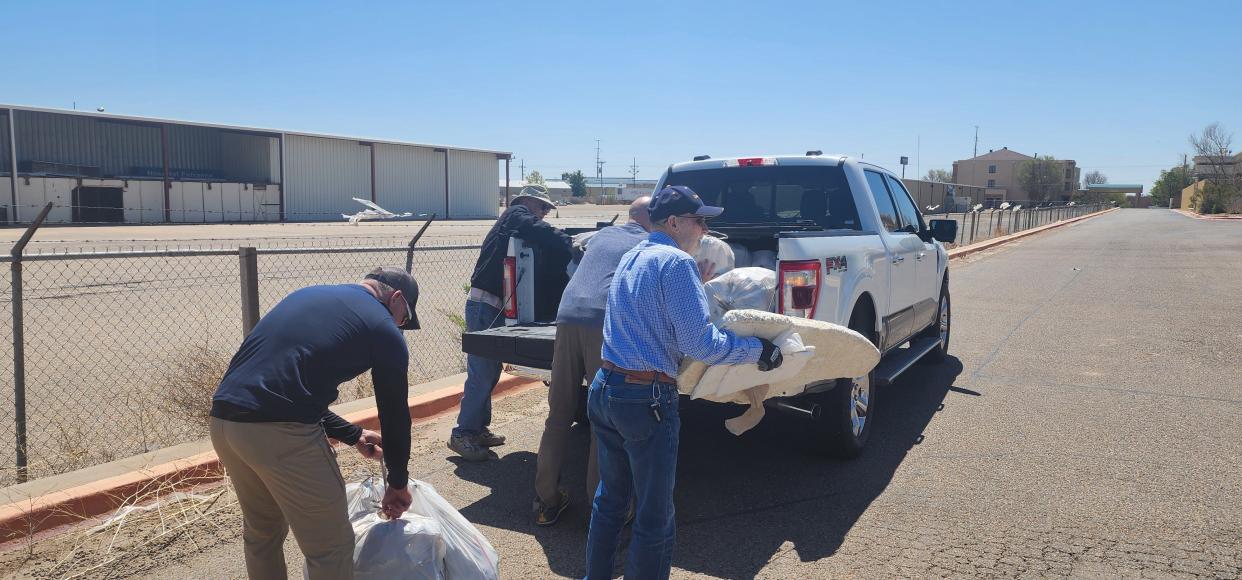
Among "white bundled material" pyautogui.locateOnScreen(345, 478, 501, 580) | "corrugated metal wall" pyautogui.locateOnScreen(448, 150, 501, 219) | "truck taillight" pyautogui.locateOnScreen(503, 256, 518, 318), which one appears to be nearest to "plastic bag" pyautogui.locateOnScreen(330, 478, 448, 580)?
"white bundled material" pyautogui.locateOnScreen(345, 478, 501, 580)

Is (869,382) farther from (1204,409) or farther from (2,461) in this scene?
(2,461)

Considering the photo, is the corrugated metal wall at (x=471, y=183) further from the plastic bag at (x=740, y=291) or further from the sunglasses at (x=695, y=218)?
the sunglasses at (x=695, y=218)

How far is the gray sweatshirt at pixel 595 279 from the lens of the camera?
4.38 metres

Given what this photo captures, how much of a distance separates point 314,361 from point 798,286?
9.02 feet

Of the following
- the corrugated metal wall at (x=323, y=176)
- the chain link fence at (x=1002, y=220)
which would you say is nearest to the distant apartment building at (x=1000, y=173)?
the chain link fence at (x=1002, y=220)

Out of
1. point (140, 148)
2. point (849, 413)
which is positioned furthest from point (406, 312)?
point (140, 148)

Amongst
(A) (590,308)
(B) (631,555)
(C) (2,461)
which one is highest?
(A) (590,308)

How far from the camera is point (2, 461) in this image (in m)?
5.60

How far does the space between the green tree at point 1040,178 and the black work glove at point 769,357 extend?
128 metres

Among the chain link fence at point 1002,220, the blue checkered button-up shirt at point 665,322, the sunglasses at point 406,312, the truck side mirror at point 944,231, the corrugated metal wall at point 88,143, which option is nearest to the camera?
the blue checkered button-up shirt at point 665,322

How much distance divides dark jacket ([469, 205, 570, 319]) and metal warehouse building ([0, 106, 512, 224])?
137 ft

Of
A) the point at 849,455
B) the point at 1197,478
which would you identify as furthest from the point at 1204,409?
the point at 849,455

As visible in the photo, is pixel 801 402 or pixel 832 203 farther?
pixel 832 203

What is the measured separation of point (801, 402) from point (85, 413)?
5250 millimetres
